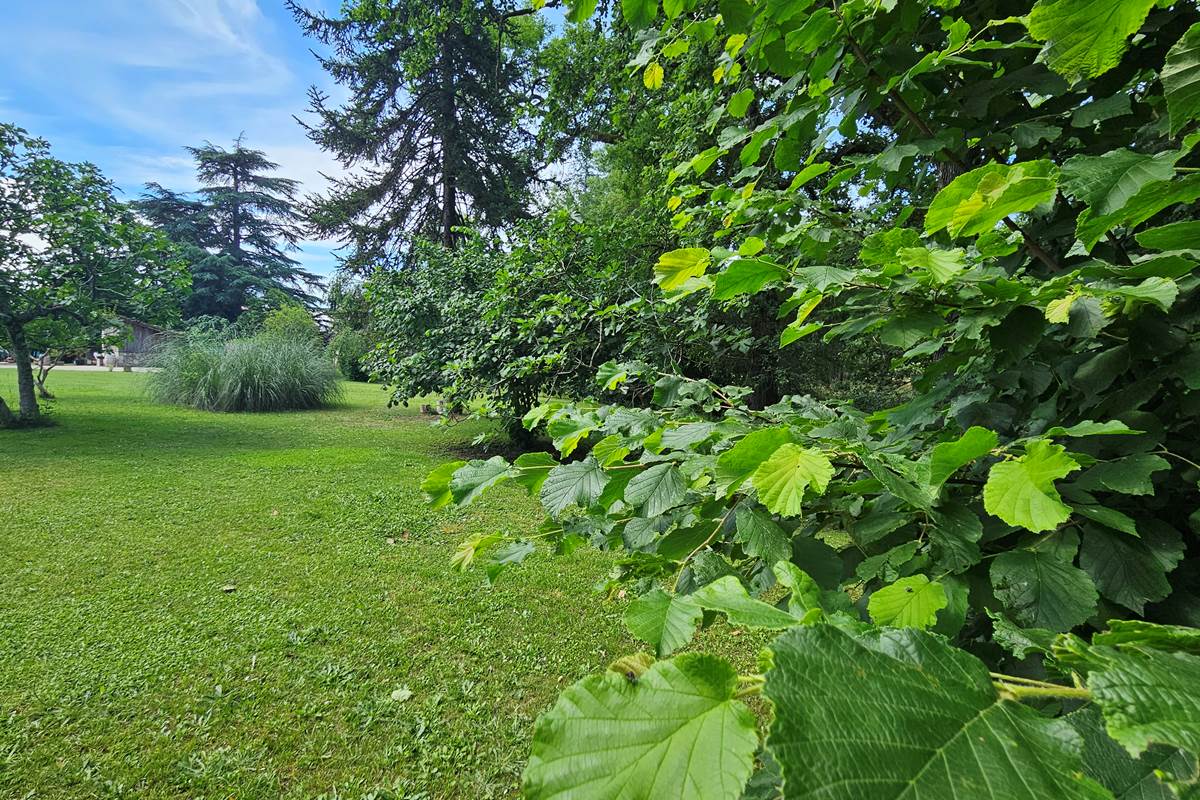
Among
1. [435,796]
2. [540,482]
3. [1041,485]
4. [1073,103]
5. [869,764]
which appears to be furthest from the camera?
[435,796]

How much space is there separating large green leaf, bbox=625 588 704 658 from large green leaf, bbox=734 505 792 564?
17 centimetres

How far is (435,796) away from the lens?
205 cm

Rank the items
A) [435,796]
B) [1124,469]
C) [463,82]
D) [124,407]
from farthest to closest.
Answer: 1. [463,82]
2. [124,407]
3. [435,796]
4. [1124,469]

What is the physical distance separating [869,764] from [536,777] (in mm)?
218

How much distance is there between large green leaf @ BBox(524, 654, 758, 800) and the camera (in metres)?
0.35

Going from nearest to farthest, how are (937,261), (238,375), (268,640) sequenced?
(937,261) → (268,640) → (238,375)

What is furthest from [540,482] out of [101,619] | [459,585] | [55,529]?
[55,529]

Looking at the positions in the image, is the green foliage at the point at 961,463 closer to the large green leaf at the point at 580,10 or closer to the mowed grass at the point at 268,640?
the large green leaf at the point at 580,10

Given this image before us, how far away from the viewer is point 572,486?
0.93 meters

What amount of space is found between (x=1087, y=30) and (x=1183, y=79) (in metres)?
0.16

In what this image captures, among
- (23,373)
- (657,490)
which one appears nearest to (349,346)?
(23,373)

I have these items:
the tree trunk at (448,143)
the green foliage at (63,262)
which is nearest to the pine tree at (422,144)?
the tree trunk at (448,143)

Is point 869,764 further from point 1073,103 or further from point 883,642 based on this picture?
point 1073,103

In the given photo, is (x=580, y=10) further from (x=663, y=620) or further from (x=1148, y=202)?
(x=663, y=620)
